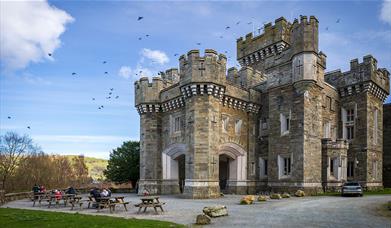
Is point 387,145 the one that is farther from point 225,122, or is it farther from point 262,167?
point 225,122

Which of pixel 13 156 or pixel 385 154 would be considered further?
pixel 13 156

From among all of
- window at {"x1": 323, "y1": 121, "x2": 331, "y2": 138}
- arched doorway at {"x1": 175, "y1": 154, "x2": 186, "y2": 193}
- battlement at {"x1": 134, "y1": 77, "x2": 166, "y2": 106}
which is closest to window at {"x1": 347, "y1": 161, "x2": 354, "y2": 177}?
window at {"x1": 323, "y1": 121, "x2": 331, "y2": 138}

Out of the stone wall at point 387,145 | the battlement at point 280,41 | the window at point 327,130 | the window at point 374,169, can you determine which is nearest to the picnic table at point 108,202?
the battlement at point 280,41

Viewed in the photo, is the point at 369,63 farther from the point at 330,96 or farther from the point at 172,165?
the point at 172,165

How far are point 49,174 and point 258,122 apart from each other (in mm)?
36960

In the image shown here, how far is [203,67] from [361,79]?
1609 centimetres

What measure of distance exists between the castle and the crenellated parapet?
10 cm

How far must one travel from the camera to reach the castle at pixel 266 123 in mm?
29469

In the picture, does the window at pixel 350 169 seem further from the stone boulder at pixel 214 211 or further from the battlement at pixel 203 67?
the stone boulder at pixel 214 211

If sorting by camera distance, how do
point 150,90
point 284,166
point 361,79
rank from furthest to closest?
point 150,90, point 361,79, point 284,166

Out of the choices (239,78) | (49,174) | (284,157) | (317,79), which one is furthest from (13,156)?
(317,79)

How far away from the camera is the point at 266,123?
34625mm

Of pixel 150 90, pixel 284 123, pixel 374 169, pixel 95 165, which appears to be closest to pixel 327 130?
pixel 284 123

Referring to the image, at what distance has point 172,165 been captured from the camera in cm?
3466
